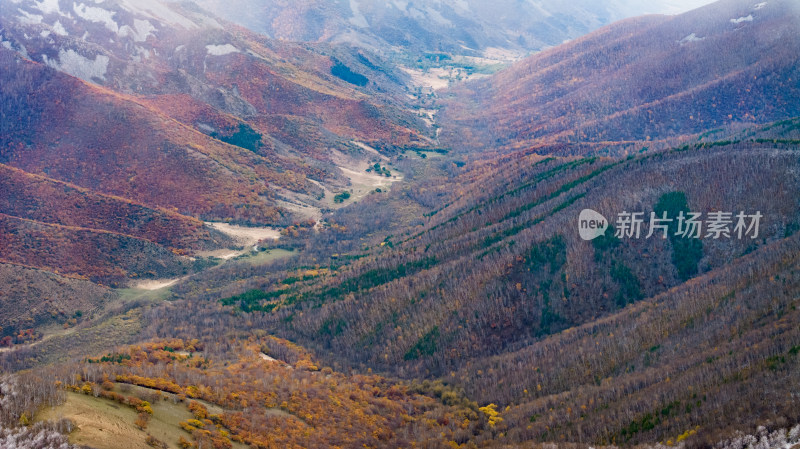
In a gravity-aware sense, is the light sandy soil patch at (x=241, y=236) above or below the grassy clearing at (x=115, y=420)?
above

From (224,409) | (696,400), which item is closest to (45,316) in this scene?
(224,409)

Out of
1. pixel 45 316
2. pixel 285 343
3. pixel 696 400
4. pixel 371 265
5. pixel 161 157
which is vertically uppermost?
pixel 161 157

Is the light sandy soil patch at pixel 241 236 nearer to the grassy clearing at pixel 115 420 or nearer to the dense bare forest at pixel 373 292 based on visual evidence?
the dense bare forest at pixel 373 292

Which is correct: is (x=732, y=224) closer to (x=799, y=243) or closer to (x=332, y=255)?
(x=799, y=243)
